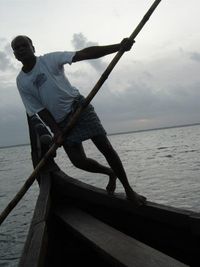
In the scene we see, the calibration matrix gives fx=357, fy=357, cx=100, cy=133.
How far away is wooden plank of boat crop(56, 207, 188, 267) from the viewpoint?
91.4 inches

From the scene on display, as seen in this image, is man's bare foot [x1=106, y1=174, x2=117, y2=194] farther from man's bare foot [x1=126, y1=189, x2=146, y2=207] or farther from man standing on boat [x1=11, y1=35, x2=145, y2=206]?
man's bare foot [x1=126, y1=189, x2=146, y2=207]

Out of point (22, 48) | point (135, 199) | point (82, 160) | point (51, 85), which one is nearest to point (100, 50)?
point (51, 85)

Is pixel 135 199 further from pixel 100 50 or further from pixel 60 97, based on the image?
pixel 100 50

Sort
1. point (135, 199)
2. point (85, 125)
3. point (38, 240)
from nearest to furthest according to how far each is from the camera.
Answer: point (38, 240)
point (135, 199)
point (85, 125)

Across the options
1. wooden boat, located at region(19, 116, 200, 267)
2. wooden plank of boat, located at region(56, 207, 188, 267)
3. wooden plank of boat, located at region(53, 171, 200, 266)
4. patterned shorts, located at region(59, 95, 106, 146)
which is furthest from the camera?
patterned shorts, located at region(59, 95, 106, 146)

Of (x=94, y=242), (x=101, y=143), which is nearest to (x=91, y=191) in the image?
(x=101, y=143)

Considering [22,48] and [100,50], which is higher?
[22,48]

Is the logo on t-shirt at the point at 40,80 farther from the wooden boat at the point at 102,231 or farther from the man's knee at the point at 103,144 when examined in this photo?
the wooden boat at the point at 102,231

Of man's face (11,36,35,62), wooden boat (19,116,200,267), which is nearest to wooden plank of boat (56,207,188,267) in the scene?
wooden boat (19,116,200,267)

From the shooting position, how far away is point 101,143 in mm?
3723

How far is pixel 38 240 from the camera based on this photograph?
2520 millimetres

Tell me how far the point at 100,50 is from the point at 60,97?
63 cm

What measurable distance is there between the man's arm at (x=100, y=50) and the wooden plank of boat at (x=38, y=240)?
1.45m

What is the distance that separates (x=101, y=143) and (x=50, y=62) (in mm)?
969
